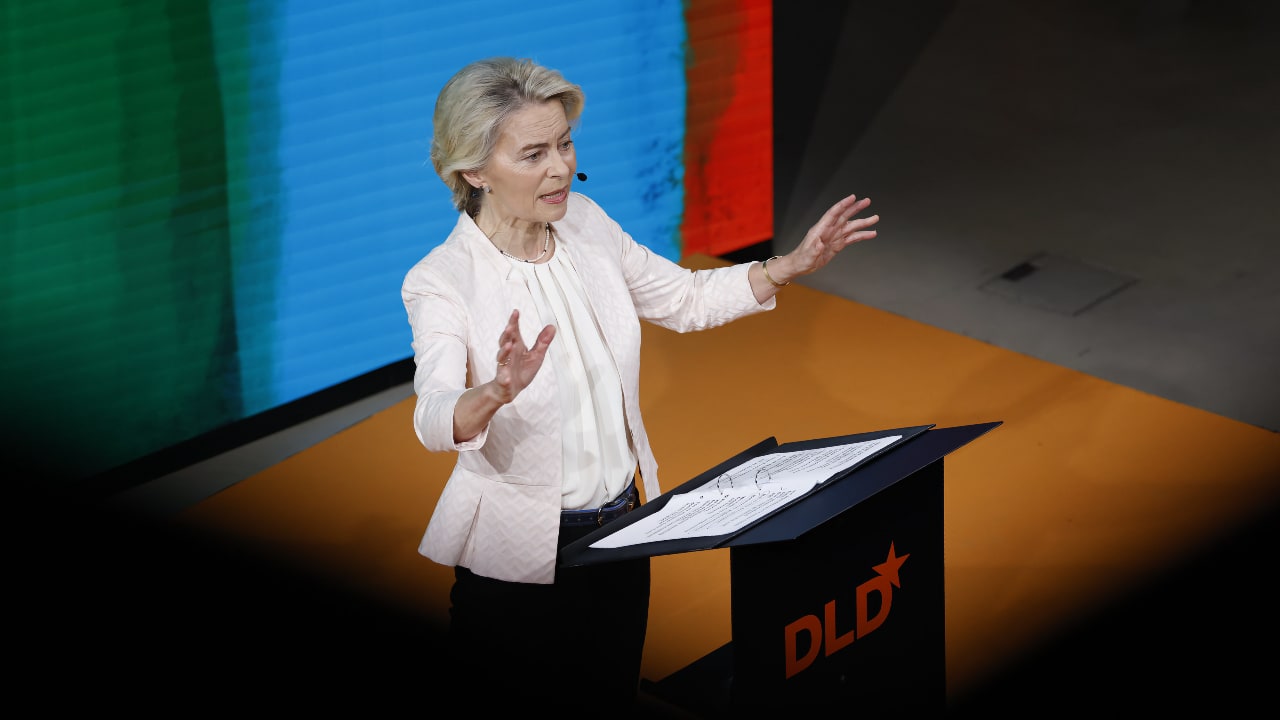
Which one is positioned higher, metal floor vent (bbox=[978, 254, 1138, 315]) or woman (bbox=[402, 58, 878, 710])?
woman (bbox=[402, 58, 878, 710])

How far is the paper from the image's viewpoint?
2385 mm

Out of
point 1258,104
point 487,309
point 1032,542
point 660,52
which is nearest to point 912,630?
point 487,309

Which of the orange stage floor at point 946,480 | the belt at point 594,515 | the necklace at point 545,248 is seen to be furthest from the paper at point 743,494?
the orange stage floor at point 946,480

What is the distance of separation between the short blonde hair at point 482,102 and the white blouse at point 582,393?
0.22 metres

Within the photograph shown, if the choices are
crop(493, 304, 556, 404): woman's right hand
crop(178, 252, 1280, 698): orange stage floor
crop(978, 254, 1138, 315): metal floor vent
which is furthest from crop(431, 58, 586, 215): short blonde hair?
crop(978, 254, 1138, 315): metal floor vent

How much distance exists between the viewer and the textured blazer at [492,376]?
264 cm

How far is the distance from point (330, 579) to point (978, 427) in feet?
7.50

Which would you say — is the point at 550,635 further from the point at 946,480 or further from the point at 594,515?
the point at 946,480

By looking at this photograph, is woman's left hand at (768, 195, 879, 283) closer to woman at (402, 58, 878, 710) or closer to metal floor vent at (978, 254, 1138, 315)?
woman at (402, 58, 878, 710)

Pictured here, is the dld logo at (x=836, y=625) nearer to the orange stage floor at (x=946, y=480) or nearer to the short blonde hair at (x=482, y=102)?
the short blonde hair at (x=482, y=102)

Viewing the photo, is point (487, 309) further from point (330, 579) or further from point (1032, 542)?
point (1032, 542)

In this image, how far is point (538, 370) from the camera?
259 centimetres

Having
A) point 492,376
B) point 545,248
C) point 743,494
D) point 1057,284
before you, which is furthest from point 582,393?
point 1057,284

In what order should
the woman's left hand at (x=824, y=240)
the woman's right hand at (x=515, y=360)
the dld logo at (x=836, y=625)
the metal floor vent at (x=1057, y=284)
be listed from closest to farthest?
the woman's right hand at (x=515, y=360) < the dld logo at (x=836, y=625) < the woman's left hand at (x=824, y=240) < the metal floor vent at (x=1057, y=284)
